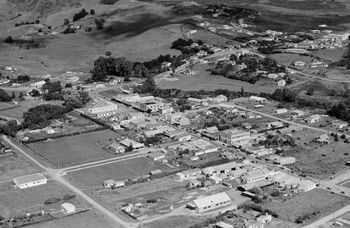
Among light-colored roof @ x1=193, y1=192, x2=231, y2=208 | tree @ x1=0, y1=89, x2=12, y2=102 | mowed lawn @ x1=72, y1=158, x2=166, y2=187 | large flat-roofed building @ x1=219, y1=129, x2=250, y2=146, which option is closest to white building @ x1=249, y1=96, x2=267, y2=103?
large flat-roofed building @ x1=219, y1=129, x2=250, y2=146

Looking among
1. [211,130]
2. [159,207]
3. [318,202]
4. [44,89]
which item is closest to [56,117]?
[44,89]

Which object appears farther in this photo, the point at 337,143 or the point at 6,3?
the point at 6,3

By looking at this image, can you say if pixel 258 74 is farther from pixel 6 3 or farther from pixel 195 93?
pixel 6 3

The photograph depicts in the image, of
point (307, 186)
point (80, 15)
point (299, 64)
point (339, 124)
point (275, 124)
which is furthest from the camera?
point (80, 15)

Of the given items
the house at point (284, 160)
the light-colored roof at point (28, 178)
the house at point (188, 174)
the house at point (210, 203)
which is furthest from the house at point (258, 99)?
the light-colored roof at point (28, 178)

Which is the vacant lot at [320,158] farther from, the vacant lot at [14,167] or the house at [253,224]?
the vacant lot at [14,167]

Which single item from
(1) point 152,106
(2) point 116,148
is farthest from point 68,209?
(1) point 152,106

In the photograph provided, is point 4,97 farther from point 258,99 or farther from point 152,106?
point 258,99
